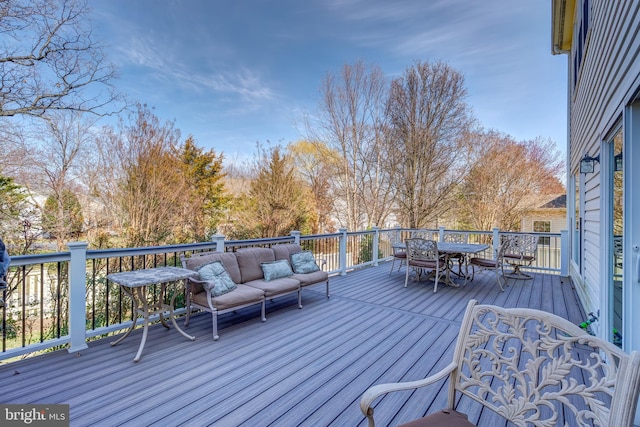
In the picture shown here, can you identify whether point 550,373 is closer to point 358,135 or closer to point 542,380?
point 542,380

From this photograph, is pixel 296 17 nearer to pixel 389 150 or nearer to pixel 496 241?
pixel 389 150

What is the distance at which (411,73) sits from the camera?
11000mm

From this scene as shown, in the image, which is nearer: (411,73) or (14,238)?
(14,238)

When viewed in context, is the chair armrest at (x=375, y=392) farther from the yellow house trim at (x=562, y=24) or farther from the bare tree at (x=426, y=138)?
the bare tree at (x=426, y=138)

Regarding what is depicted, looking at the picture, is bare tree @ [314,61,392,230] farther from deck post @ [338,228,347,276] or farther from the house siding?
the house siding

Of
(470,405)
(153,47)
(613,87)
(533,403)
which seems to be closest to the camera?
(533,403)

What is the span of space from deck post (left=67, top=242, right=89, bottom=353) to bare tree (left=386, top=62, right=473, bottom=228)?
400 inches

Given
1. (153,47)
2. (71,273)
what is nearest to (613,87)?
(71,273)

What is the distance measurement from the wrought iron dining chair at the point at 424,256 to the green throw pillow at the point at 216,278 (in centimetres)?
357

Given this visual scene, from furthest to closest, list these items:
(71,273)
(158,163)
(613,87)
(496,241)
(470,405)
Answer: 1. (158,163)
2. (496,241)
3. (71,273)
4. (613,87)
5. (470,405)

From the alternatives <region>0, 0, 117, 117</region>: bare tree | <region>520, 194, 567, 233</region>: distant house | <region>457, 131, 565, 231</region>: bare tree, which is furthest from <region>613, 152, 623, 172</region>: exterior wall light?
<region>520, 194, 567, 233</region>: distant house

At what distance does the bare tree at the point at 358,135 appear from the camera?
443 inches

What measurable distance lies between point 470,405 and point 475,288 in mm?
4128

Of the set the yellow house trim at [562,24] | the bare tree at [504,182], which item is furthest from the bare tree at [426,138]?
the yellow house trim at [562,24]
